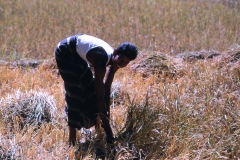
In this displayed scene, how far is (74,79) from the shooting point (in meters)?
3.60

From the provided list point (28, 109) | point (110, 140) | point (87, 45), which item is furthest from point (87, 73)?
point (28, 109)

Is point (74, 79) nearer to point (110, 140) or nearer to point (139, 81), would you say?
point (110, 140)

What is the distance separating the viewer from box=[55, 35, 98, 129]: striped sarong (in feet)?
11.8

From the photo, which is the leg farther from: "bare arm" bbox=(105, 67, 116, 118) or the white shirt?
the white shirt

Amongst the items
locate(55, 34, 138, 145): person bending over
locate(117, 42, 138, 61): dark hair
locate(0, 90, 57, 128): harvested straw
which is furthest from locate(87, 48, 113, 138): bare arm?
locate(0, 90, 57, 128): harvested straw

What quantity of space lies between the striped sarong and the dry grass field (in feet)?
0.94

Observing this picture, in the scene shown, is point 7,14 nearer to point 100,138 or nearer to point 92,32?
point 92,32

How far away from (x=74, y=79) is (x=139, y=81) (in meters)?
1.90

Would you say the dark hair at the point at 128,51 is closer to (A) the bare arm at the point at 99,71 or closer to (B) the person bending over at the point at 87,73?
(B) the person bending over at the point at 87,73

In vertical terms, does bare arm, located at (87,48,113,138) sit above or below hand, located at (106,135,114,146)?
above

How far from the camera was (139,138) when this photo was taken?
12.1 feet

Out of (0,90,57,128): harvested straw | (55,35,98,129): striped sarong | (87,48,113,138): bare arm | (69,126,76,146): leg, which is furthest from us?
(0,90,57,128): harvested straw

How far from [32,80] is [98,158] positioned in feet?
6.65

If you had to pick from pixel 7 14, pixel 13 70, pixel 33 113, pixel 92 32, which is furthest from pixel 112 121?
pixel 7 14
